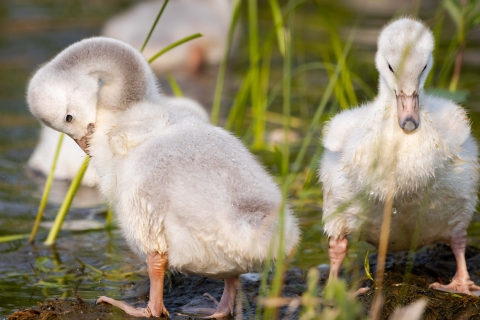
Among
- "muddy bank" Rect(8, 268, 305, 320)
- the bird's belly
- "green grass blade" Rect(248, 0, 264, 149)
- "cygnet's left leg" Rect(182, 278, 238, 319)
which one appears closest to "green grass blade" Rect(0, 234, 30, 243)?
"muddy bank" Rect(8, 268, 305, 320)

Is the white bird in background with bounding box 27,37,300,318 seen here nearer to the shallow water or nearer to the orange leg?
the shallow water

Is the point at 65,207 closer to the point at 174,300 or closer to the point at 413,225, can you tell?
the point at 174,300

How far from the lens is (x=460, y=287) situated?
4.70 meters

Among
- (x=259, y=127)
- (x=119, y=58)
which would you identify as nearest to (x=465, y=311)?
(x=119, y=58)

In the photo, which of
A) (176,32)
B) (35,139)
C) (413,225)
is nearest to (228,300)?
(413,225)

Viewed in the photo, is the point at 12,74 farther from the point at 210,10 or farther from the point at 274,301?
the point at 274,301

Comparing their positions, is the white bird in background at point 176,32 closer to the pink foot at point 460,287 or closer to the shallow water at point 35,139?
the shallow water at point 35,139

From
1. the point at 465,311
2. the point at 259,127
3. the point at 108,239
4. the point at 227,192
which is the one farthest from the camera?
the point at 259,127

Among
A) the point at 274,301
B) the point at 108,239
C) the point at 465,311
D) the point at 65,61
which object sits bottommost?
the point at 108,239

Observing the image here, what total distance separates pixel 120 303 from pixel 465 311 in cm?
178

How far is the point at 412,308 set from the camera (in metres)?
2.89

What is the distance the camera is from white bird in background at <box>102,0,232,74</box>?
1188cm

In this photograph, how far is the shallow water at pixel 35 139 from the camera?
17.2ft

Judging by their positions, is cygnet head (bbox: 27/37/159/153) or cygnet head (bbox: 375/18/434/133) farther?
cygnet head (bbox: 27/37/159/153)
